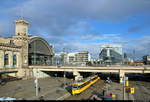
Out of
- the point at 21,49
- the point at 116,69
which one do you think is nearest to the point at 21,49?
the point at 21,49

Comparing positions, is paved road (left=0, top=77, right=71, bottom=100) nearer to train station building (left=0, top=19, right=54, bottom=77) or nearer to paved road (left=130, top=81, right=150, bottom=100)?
train station building (left=0, top=19, right=54, bottom=77)

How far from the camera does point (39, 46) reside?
77.1m

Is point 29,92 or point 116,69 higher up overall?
point 116,69

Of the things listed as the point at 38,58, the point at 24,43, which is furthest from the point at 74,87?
the point at 38,58

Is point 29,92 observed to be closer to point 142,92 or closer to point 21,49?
point 142,92

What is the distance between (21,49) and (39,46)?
16913 millimetres

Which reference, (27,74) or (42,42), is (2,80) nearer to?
(27,74)

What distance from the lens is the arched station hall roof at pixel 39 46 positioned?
6956cm

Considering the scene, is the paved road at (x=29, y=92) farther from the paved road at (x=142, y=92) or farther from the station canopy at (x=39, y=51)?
the station canopy at (x=39, y=51)

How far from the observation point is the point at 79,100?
28.0m

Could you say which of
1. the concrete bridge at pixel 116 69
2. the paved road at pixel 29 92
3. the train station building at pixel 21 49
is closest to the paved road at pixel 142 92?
the concrete bridge at pixel 116 69

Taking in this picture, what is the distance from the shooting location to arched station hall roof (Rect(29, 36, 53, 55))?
6956 cm

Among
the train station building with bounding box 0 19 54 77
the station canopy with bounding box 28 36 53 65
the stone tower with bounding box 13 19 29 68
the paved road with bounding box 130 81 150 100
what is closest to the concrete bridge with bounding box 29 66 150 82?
the stone tower with bounding box 13 19 29 68

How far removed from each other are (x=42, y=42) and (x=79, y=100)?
5772cm
